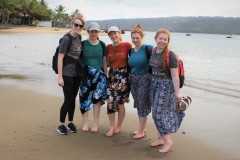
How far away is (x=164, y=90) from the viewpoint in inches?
183

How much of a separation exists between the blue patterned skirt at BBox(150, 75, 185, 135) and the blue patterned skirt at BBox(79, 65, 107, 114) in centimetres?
98

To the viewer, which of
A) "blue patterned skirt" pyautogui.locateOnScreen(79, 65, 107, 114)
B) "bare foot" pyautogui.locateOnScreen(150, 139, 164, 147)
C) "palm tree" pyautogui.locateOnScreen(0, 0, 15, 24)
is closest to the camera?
"bare foot" pyautogui.locateOnScreen(150, 139, 164, 147)

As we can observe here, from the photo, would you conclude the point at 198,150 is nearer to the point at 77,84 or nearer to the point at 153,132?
the point at 153,132

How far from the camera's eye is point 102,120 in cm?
632

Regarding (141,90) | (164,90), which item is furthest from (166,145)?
(141,90)

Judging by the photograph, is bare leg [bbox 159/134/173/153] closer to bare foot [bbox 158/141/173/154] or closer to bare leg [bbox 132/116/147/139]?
bare foot [bbox 158/141/173/154]

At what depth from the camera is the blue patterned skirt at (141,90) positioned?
16.5 feet

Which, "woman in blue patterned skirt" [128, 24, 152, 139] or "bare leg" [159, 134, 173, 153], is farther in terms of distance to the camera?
"woman in blue patterned skirt" [128, 24, 152, 139]

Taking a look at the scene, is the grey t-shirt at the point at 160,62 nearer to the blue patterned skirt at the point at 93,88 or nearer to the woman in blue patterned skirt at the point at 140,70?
the woman in blue patterned skirt at the point at 140,70

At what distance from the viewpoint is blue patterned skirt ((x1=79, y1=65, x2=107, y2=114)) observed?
17.4 ft

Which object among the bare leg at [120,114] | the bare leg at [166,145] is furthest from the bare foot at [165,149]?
the bare leg at [120,114]

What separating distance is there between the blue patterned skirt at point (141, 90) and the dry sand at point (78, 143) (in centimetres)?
54

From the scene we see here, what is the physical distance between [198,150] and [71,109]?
2.12 m

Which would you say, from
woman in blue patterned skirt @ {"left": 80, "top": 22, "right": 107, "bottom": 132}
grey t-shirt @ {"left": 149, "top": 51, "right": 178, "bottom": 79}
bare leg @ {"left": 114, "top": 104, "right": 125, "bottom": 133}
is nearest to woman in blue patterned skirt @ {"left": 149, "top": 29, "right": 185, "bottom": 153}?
grey t-shirt @ {"left": 149, "top": 51, "right": 178, "bottom": 79}
